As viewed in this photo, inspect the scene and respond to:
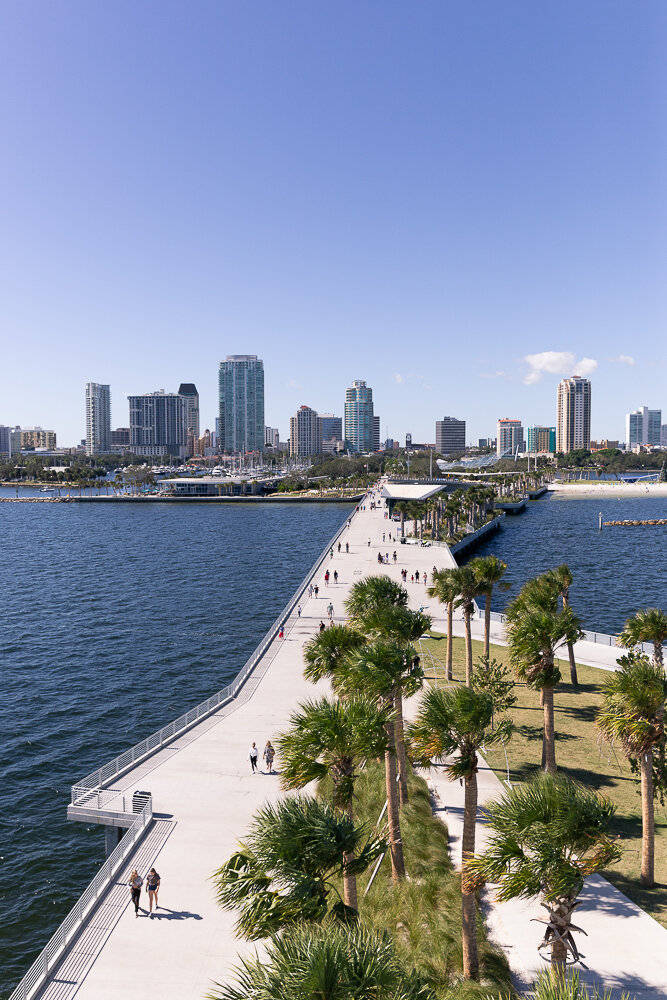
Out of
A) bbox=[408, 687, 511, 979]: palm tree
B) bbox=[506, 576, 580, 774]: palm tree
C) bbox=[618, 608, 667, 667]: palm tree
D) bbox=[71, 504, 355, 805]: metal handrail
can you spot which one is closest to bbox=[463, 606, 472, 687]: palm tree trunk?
bbox=[506, 576, 580, 774]: palm tree

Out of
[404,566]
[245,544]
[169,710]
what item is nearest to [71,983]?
[169,710]

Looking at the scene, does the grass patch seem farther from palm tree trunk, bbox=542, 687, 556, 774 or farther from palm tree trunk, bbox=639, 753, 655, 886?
palm tree trunk, bbox=639, 753, 655, 886

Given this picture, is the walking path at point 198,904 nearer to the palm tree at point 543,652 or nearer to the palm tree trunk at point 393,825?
the palm tree trunk at point 393,825

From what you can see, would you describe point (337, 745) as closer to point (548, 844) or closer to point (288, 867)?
point (288, 867)

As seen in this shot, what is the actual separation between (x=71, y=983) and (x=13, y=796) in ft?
51.7

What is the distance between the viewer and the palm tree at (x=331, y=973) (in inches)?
297

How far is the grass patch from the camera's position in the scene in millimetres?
13289

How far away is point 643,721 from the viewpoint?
17344 mm

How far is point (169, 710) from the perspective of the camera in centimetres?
3597

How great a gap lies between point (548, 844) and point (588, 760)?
16070 mm

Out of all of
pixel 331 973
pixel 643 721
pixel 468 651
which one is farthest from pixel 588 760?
pixel 331 973

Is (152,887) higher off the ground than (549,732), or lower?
lower

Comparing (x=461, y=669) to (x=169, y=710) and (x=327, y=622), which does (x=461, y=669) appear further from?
(x=169, y=710)

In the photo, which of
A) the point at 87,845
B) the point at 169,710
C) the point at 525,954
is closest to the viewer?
the point at 525,954
